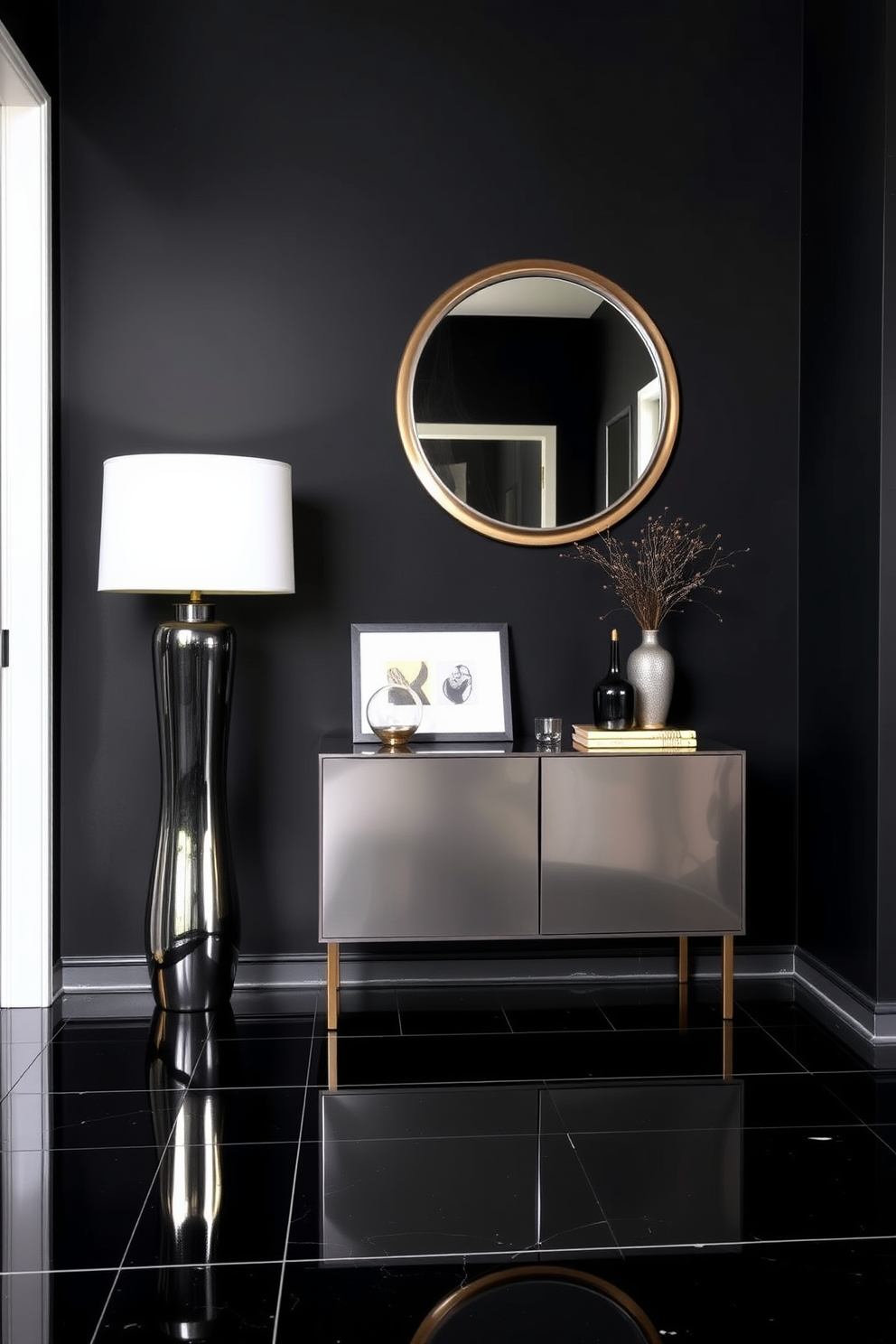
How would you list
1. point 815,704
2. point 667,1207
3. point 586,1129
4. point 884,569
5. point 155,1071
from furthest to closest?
point 815,704
point 884,569
point 155,1071
point 586,1129
point 667,1207

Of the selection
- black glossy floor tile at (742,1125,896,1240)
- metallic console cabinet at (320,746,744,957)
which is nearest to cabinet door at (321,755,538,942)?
metallic console cabinet at (320,746,744,957)

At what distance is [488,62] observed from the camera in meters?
3.55

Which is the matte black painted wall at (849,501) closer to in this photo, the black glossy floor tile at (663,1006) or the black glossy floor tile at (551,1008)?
the black glossy floor tile at (663,1006)

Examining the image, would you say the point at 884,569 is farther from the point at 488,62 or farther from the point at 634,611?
the point at 488,62

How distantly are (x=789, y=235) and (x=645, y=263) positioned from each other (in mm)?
461

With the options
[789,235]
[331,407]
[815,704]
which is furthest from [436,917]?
[789,235]

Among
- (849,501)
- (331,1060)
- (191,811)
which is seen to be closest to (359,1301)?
(331,1060)

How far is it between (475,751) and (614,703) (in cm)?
42

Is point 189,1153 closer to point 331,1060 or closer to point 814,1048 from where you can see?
point 331,1060

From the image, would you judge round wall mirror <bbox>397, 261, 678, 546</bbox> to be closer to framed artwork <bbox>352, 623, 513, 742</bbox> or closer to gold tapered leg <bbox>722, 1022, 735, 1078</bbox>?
framed artwork <bbox>352, 623, 513, 742</bbox>

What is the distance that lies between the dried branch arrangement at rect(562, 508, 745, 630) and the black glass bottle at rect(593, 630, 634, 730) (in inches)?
9.4

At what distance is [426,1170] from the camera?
2.30 m

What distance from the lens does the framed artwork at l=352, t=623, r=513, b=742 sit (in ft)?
11.6

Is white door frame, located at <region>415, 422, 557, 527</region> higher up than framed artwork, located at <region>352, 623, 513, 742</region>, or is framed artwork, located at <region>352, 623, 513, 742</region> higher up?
white door frame, located at <region>415, 422, 557, 527</region>
